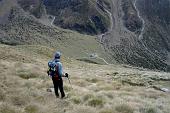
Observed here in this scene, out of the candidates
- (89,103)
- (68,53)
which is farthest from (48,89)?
(68,53)

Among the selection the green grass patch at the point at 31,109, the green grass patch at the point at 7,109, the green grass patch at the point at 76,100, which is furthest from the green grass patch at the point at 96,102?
the green grass patch at the point at 7,109

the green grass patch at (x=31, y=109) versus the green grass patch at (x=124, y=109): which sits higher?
the green grass patch at (x=31, y=109)

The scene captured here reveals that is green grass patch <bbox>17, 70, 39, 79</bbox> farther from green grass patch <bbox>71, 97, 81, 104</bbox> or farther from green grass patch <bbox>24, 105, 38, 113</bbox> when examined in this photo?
green grass patch <bbox>24, 105, 38, 113</bbox>

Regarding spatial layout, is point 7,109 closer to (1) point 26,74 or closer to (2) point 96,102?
(2) point 96,102

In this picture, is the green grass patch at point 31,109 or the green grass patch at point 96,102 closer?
the green grass patch at point 31,109

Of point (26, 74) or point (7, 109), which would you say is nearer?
point (7, 109)

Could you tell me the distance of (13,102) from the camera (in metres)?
15.1

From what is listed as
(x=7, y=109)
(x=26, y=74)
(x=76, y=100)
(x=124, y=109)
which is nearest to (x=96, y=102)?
(x=76, y=100)

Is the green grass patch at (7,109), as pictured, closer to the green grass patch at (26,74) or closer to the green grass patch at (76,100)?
the green grass patch at (76,100)

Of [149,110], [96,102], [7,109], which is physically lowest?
[149,110]

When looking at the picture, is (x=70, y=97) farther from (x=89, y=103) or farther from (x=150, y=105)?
(x=150, y=105)

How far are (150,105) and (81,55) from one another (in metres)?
167

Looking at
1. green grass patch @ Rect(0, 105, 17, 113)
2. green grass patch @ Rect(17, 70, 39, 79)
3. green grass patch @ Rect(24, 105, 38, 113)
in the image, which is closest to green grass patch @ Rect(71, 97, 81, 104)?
green grass patch @ Rect(24, 105, 38, 113)

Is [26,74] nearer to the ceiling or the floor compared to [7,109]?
nearer to the ceiling
